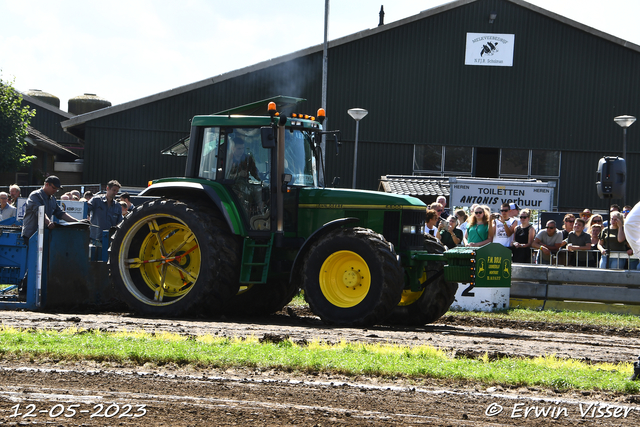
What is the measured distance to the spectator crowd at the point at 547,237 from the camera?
14.1 meters

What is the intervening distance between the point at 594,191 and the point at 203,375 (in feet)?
89.5

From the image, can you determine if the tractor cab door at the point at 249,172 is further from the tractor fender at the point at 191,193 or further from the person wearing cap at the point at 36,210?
the person wearing cap at the point at 36,210

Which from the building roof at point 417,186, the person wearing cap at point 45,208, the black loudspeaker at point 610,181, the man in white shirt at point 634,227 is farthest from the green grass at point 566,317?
the building roof at point 417,186

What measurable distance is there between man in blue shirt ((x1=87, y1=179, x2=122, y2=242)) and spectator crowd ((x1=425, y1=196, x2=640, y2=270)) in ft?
17.2

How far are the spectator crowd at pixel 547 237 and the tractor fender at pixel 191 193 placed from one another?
4513mm

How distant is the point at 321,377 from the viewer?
639 centimetres

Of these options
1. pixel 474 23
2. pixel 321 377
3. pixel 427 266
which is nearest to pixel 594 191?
pixel 474 23

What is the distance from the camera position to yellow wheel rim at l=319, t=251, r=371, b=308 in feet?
32.1

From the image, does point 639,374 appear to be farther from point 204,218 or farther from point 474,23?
point 474,23

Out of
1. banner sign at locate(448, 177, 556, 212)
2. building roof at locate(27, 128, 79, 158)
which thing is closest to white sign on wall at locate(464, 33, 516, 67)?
banner sign at locate(448, 177, 556, 212)

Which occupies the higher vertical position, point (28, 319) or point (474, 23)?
point (474, 23)

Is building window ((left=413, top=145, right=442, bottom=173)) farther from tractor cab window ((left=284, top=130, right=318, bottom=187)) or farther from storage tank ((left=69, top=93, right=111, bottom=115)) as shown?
storage tank ((left=69, top=93, right=111, bottom=115))

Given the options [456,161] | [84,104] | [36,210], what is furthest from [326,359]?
[84,104]

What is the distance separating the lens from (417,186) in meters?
26.5
